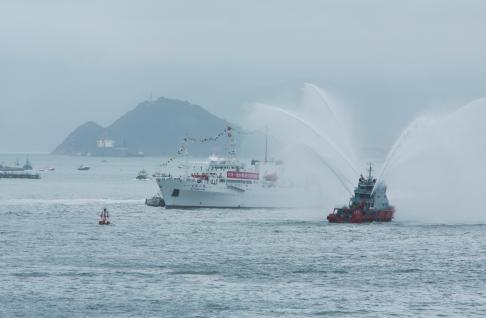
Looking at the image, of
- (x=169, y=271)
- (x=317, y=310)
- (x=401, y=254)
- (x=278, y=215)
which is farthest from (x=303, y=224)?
(x=317, y=310)

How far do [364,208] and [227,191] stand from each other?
126 feet

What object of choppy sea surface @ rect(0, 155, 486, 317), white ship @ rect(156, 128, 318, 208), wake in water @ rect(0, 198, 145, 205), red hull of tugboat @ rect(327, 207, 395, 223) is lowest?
choppy sea surface @ rect(0, 155, 486, 317)

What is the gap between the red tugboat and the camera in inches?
4823

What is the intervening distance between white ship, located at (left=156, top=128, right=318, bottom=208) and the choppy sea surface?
2695cm

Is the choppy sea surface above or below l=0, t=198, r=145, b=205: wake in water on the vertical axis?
below

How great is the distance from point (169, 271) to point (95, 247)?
18936 mm

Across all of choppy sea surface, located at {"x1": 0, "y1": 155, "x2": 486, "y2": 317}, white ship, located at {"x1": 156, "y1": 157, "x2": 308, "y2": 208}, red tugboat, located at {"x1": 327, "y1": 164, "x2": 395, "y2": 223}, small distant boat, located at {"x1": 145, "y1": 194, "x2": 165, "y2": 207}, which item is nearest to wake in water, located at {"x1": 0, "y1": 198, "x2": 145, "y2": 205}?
small distant boat, located at {"x1": 145, "y1": 194, "x2": 165, "y2": 207}

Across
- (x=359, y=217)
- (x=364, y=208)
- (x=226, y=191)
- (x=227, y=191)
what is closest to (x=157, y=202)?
(x=226, y=191)

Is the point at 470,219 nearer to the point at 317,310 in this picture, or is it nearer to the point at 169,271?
the point at 169,271

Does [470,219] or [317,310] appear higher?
[470,219]

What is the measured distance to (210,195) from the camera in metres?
158

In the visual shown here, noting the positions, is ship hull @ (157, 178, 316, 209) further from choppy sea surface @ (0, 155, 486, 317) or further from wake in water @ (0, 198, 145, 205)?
choppy sea surface @ (0, 155, 486, 317)

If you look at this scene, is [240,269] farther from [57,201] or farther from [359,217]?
[57,201]

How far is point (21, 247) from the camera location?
315 feet
